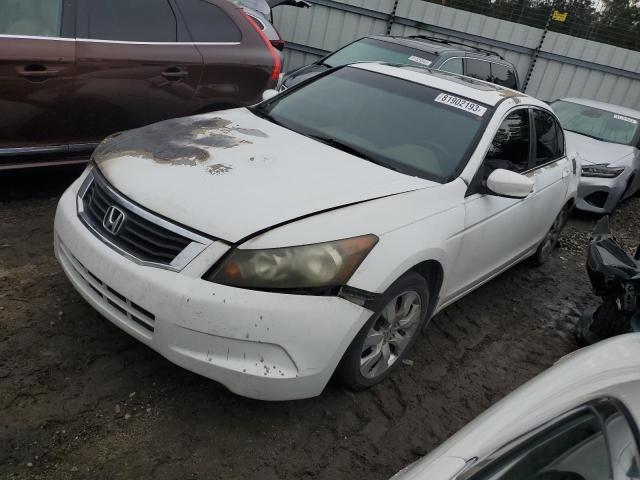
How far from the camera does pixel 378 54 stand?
284 inches

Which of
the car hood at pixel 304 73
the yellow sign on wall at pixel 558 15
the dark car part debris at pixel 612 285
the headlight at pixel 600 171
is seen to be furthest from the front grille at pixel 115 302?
the yellow sign on wall at pixel 558 15

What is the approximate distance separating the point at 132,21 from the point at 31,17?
2.37 ft

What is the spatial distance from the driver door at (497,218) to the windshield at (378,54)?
11.3 ft

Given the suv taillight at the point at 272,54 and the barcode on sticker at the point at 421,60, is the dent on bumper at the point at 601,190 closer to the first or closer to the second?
the barcode on sticker at the point at 421,60

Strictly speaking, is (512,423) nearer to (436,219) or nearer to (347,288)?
(347,288)

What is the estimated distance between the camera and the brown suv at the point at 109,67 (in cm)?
365

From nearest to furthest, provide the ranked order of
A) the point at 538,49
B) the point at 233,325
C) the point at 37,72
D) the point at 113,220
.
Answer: the point at 233,325, the point at 113,220, the point at 37,72, the point at 538,49

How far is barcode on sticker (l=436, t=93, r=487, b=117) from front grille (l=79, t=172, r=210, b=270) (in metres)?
1.99

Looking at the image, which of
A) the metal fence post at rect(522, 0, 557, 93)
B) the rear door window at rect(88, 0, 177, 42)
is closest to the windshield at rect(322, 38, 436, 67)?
the rear door window at rect(88, 0, 177, 42)

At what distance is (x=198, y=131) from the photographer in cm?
315

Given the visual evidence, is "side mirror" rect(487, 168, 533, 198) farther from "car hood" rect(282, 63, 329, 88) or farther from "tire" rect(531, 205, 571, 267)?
"car hood" rect(282, 63, 329, 88)

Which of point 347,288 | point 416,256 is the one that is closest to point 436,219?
point 416,256

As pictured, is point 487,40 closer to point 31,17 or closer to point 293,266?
point 31,17

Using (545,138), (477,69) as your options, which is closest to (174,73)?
(545,138)
